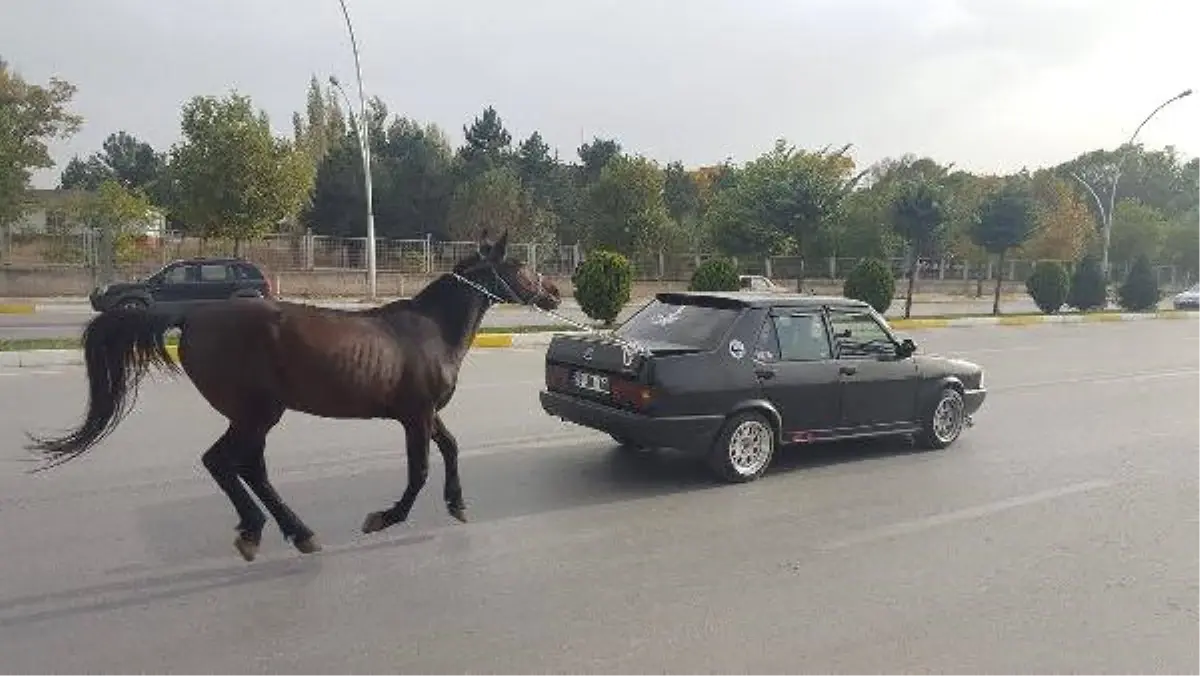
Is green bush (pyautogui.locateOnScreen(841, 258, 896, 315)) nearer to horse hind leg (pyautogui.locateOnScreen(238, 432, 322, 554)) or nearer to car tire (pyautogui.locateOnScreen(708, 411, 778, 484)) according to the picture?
car tire (pyautogui.locateOnScreen(708, 411, 778, 484))

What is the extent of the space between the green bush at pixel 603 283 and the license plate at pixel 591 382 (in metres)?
13.6

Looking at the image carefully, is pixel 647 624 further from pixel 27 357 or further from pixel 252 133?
pixel 252 133

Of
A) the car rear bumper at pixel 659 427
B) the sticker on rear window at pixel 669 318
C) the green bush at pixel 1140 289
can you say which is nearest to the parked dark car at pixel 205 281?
the sticker on rear window at pixel 669 318

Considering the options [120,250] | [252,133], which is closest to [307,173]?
[252,133]

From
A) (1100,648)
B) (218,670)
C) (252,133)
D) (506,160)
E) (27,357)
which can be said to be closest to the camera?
(218,670)

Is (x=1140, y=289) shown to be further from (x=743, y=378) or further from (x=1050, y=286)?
(x=743, y=378)

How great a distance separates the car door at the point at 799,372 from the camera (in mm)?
7418

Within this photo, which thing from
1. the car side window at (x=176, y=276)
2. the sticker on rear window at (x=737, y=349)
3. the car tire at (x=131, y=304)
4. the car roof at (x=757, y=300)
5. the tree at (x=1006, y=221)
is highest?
the tree at (x=1006, y=221)

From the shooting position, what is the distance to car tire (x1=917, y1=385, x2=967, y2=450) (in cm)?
863

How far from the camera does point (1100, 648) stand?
4.27 meters

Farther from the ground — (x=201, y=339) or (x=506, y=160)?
(x=506, y=160)

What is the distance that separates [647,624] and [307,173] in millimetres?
28389

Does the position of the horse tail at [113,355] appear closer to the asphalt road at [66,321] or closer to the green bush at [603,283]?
the asphalt road at [66,321]

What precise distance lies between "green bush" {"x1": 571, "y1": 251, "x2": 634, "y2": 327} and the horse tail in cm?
1617
